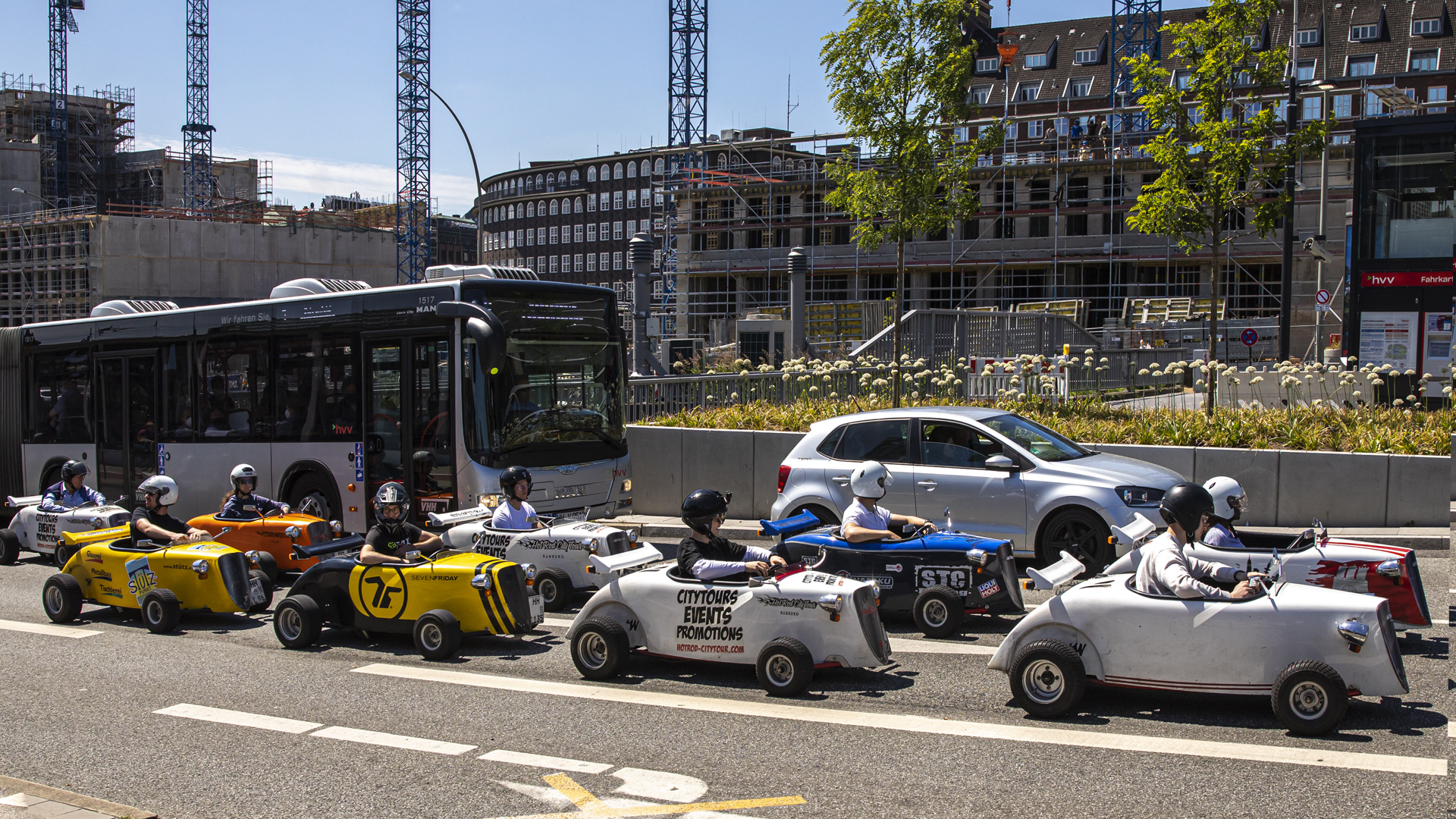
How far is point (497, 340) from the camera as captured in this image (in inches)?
493

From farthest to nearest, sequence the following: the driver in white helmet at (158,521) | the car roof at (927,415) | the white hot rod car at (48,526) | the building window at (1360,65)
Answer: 1. the building window at (1360,65)
2. the white hot rod car at (48,526)
3. the car roof at (927,415)
4. the driver in white helmet at (158,521)

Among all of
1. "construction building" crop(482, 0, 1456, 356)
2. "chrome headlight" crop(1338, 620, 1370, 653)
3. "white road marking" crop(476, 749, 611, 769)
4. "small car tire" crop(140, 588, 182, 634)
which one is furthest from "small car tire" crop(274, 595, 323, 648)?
"construction building" crop(482, 0, 1456, 356)

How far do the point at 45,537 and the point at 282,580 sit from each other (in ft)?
13.4

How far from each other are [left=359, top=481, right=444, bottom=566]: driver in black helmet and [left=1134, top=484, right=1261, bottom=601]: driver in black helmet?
5.92 meters

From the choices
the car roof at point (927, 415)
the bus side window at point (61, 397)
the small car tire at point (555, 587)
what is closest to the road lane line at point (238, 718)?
the small car tire at point (555, 587)

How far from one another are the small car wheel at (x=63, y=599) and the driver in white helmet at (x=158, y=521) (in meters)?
0.68

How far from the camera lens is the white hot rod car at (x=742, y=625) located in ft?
24.8

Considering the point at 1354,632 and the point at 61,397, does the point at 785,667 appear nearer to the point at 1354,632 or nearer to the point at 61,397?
the point at 1354,632

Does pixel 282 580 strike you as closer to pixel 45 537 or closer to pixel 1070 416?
pixel 45 537

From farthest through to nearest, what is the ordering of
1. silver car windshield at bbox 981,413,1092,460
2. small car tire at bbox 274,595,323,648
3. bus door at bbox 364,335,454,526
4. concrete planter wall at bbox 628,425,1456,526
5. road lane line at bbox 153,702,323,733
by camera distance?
bus door at bbox 364,335,454,526 < concrete planter wall at bbox 628,425,1456,526 < silver car windshield at bbox 981,413,1092,460 < small car tire at bbox 274,595,323,648 < road lane line at bbox 153,702,323,733

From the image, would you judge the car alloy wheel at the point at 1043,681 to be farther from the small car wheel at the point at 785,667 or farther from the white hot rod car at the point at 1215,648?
the small car wheel at the point at 785,667

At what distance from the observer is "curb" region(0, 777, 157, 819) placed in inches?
217

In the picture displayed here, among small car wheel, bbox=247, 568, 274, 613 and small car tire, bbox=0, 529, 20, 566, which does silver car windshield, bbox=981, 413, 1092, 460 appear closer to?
small car wheel, bbox=247, 568, 274, 613

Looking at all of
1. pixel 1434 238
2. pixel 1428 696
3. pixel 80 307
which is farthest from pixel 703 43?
pixel 1428 696
